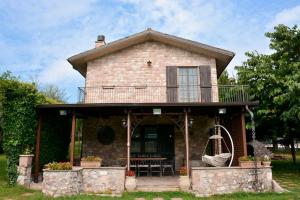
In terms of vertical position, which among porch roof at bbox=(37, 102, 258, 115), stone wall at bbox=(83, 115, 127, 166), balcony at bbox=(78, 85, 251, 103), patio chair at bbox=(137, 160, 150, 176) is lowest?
patio chair at bbox=(137, 160, 150, 176)

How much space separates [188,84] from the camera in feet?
46.1

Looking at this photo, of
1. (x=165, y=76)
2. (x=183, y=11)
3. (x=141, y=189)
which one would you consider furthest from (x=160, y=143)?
(x=183, y=11)

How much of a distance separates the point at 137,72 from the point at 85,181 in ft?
19.7

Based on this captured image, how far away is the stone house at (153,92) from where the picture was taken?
45.5 feet

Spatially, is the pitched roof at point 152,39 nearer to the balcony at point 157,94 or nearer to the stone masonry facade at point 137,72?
the stone masonry facade at point 137,72

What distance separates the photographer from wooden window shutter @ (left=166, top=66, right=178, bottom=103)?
45.3 feet

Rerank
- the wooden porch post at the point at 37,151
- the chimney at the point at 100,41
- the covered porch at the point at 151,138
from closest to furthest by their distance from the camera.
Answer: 1. the wooden porch post at the point at 37,151
2. the covered porch at the point at 151,138
3. the chimney at the point at 100,41

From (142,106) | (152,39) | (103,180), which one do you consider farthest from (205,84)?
(103,180)

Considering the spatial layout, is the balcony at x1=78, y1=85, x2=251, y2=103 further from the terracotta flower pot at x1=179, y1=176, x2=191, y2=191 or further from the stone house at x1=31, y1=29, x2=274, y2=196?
the terracotta flower pot at x1=179, y1=176, x2=191, y2=191

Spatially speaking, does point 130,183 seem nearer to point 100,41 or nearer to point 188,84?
point 188,84

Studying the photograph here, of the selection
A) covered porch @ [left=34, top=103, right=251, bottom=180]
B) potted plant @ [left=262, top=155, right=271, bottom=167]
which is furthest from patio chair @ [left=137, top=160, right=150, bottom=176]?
potted plant @ [left=262, top=155, right=271, bottom=167]

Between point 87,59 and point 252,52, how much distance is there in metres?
8.91

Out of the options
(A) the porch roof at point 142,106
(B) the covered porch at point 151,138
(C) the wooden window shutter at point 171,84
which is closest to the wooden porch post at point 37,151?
(A) the porch roof at point 142,106

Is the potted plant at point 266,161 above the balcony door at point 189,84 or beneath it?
beneath
